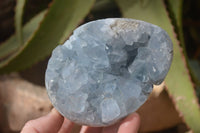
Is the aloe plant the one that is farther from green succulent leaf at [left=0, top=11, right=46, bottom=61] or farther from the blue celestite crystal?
the blue celestite crystal

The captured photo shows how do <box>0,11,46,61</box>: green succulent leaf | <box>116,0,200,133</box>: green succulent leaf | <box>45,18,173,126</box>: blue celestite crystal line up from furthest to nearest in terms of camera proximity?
<box>0,11,46,61</box>: green succulent leaf → <box>116,0,200,133</box>: green succulent leaf → <box>45,18,173,126</box>: blue celestite crystal

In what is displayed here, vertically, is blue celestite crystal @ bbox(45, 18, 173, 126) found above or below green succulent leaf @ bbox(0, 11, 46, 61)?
above

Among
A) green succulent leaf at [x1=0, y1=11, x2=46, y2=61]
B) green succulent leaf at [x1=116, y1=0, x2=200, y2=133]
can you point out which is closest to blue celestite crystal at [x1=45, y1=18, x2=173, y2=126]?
A: green succulent leaf at [x1=116, y1=0, x2=200, y2=133]

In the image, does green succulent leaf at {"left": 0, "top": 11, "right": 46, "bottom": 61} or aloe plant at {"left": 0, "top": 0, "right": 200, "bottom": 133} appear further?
green succulent leaf at {"left": 0, "top": 11, "right": 46, "bottom": 61}

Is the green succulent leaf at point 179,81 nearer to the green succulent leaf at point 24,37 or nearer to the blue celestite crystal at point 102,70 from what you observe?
the blue celestite crystal at point 102,70

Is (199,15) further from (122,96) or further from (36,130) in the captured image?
(36,130)

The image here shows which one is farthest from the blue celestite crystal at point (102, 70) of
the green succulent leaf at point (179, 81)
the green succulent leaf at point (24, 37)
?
the green succulent leaf at point (24, 37)

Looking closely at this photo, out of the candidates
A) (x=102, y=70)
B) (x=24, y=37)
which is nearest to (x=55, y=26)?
(x=24, y=37)

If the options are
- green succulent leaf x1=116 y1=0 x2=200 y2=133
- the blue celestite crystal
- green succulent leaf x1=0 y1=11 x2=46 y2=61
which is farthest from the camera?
green succulent leaf x1=0 y1=11 x2=46 y2=61
